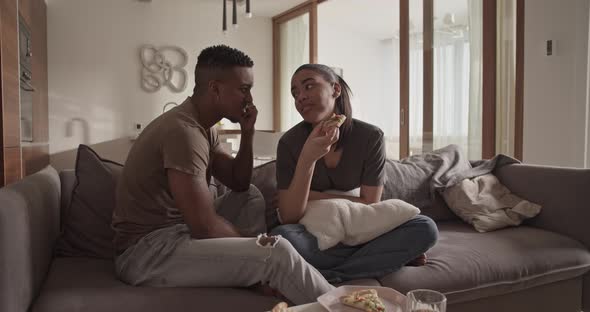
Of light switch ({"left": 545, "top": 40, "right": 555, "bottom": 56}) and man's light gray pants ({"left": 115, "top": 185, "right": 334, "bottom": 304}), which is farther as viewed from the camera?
light switch ({"left": 545, "top": 40, "right": 555, "bottom": 56})

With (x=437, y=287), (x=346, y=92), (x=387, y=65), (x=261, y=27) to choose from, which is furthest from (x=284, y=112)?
(x=437, y=287)

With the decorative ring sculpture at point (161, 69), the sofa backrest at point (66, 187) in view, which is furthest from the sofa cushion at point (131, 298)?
the decorative ring sculpture at point (161, 69)

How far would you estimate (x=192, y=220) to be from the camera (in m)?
1.39

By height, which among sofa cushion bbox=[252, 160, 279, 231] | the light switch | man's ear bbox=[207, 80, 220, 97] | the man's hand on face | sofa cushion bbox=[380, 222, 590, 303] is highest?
the light switch

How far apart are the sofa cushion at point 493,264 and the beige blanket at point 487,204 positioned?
0.07 metres

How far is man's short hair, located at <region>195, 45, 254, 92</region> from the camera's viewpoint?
1.64 m

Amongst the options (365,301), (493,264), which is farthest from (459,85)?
(365,301)

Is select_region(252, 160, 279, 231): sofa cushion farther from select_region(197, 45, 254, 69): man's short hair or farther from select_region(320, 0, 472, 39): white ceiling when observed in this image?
select_region(320, 0, 472, 39): white ceiling

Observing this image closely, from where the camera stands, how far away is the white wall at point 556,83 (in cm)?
299

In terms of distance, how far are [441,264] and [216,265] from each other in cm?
87

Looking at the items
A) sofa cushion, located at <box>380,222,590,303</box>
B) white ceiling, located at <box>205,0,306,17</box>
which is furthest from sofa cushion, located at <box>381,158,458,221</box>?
white ceiling, located at <box>205,0,306,17</box>

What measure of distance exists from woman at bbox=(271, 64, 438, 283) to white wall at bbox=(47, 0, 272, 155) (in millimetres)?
4858

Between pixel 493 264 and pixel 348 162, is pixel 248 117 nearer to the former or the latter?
pixel 348 162

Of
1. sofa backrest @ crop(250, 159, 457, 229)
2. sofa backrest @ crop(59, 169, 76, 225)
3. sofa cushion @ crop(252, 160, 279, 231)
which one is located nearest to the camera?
sofa backrest @ crop(59, 169, 76, 225)
